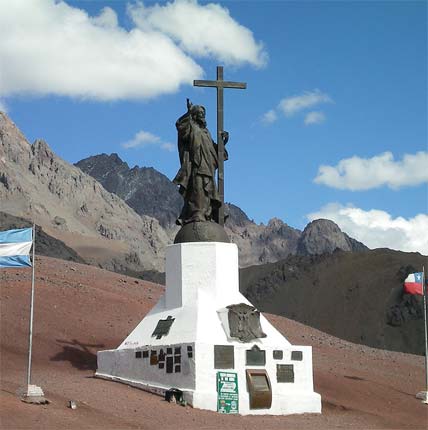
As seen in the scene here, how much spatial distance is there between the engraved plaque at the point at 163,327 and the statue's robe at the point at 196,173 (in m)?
2.60

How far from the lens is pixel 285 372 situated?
61.8 ft

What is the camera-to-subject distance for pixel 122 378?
19.8m

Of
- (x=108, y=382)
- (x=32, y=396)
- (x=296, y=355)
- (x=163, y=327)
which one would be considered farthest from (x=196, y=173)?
(x=32, y=396)

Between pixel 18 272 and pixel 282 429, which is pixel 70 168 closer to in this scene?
pixel 18 272

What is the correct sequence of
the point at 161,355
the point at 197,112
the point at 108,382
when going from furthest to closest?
the point at 197,112 < the point at 108,382 < the point at 161,355

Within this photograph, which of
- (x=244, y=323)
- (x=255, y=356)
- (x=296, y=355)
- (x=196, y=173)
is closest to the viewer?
(x=255, y=356)

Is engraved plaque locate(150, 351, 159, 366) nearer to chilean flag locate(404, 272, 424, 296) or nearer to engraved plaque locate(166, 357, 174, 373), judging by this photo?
engraved plaque locate(166, 357, 174, 373)

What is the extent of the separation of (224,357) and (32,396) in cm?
454

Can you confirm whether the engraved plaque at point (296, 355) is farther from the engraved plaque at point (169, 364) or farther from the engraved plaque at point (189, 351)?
the engraved plaque at point (169, 364)

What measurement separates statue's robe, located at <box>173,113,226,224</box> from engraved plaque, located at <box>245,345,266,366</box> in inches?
145

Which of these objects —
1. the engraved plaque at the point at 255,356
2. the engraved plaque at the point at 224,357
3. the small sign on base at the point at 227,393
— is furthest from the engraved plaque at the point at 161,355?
the engraved plaque at the point at 255,356

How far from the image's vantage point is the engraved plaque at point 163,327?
754 inches

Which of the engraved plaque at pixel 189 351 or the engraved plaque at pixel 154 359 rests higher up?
the engraved plaque at pixel 189 351

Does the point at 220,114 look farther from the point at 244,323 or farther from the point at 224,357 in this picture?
the point at 224,357
